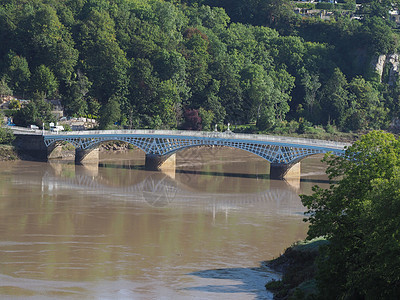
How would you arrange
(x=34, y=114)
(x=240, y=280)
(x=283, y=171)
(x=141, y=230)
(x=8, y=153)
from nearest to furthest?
(x=240, y=280) < (x=141, y=230) < (x=283, y=171) < (x=8, y=153) < (x=34, y=114)

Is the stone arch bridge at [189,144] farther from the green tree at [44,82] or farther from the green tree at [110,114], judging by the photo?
the green tree at [44,82]

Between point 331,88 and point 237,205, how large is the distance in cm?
6097

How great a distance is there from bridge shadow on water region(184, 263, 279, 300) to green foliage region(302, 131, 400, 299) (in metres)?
6.00

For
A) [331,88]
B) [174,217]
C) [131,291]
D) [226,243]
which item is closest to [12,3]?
[331,88]

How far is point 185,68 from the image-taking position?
106 meters

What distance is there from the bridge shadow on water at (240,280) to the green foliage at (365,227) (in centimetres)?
600

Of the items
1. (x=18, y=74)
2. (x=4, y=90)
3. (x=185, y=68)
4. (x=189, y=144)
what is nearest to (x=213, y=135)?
(x=189, y=144)

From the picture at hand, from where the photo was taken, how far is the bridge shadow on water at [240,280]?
3516cm

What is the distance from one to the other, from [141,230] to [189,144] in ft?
87.2

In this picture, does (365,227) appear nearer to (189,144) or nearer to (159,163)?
(189,144)

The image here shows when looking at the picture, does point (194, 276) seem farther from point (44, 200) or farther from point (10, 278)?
point (44, 200)

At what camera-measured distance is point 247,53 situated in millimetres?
119062

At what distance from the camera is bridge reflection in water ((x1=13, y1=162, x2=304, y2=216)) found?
186 feet

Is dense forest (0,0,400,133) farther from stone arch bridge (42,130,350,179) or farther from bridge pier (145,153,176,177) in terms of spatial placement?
bridge pier (145,153,176,177)
